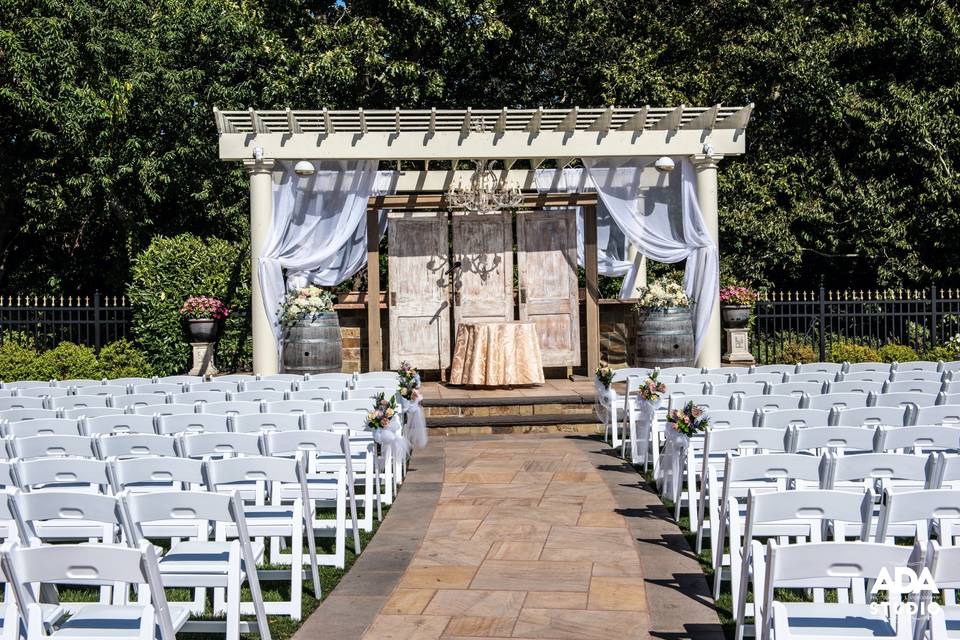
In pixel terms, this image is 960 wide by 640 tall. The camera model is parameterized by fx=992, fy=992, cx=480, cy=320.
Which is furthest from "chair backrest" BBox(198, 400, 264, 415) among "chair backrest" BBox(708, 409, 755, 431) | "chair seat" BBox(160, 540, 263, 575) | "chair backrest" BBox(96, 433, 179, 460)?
"chair backrest" BBox(708, 409, 755, 431)

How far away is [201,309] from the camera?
14.2 metres

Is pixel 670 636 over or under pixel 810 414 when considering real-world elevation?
under

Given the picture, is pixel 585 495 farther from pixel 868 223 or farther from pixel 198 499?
pixel 868 223

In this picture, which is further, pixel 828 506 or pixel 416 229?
pixel 416 229

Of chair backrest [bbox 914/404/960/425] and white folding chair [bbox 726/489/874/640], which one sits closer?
white folding chair [bbox 726/489/874/640]

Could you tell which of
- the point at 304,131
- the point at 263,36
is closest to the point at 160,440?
the point at 304,131

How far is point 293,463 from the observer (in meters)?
4.70

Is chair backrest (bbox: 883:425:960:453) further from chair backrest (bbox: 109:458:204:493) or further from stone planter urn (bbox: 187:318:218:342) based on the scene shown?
stone planter urn (bbox: 187:318:218:342)

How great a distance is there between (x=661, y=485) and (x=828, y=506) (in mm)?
3915

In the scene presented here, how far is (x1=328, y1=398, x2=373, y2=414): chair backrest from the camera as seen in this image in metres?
7.58

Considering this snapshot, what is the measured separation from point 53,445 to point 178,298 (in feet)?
30.2

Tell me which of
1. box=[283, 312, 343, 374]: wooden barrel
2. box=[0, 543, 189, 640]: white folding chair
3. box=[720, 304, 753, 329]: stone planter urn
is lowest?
box=[0, 543, 189, 640]: white folding chair

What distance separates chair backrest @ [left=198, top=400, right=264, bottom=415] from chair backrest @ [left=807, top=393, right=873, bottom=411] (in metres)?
4.10

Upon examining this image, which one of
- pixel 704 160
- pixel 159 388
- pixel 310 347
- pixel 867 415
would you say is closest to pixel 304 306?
pixel 310 347
